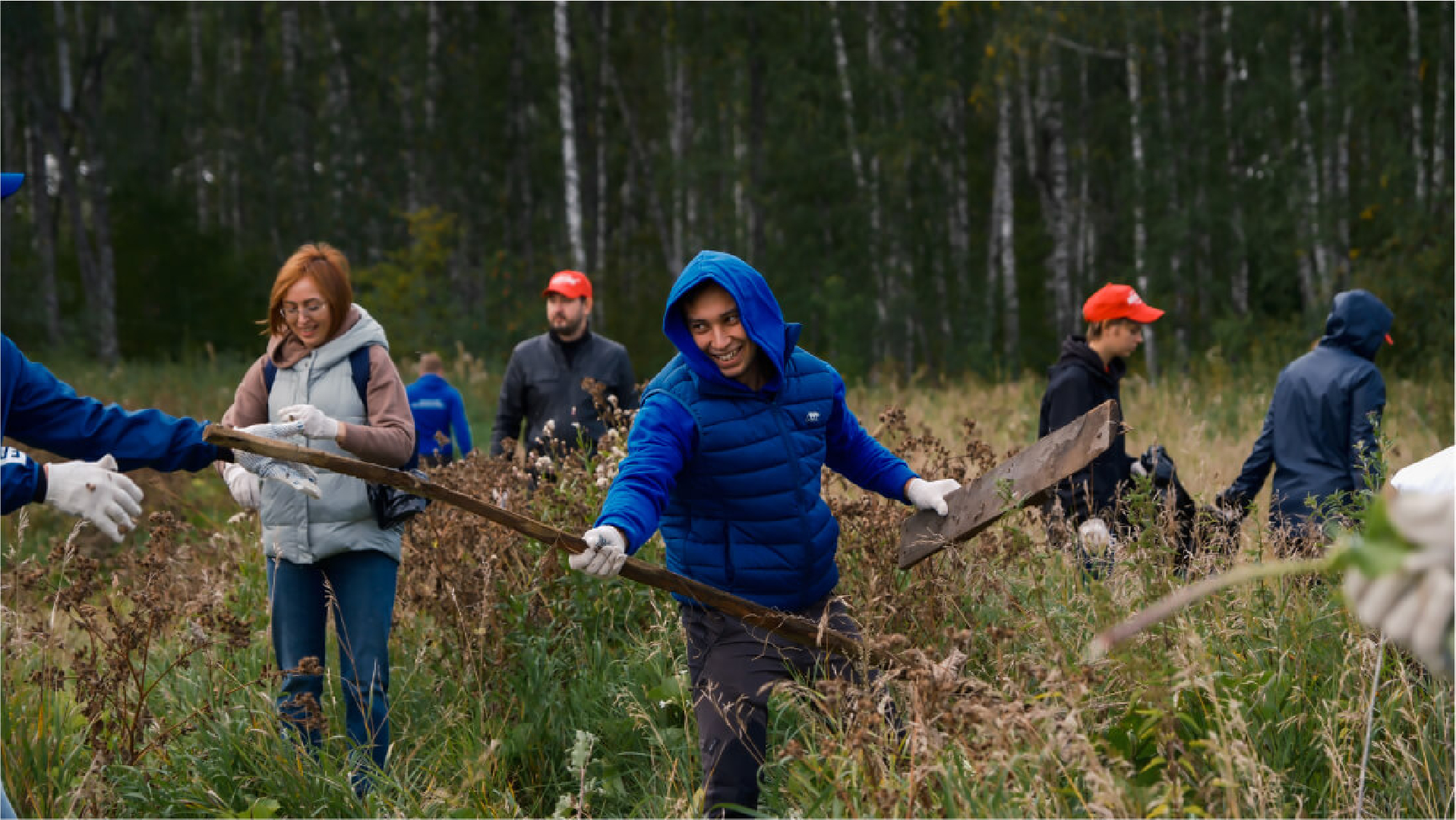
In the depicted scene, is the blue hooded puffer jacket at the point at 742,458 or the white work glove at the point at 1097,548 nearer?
the blue hooded puffer jacket at the point at 742,458

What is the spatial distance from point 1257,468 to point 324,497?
4140 mm

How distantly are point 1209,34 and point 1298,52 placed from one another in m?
3.86

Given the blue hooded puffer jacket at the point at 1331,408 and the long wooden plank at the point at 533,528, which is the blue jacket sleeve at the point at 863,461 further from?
the blue hooded puffer jacket at the point at 1331,408

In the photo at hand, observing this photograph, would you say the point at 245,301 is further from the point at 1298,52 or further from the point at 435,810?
the point at 435,810

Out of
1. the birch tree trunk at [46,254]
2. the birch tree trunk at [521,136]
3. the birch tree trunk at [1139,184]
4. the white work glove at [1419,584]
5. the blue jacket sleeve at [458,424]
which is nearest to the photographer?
the white work glove at [1419,584]

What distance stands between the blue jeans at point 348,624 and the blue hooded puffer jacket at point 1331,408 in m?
3.61

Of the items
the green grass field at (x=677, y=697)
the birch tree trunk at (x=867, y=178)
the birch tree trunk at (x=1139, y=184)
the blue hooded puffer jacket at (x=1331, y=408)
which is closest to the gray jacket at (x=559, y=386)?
the green grass field at (x=677, y=697)

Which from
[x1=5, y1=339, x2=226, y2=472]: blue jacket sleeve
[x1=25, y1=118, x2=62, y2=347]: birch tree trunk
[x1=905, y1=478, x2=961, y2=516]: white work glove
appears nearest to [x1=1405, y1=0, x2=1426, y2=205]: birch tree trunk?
[x1=905, y1=478, x2=961, y2=516]: white work glove

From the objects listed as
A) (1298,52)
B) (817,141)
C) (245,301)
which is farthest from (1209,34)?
(245,301)

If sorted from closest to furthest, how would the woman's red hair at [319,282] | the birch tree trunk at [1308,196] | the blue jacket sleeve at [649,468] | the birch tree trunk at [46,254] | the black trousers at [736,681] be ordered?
the blue jacket sleeve at [649,468]
the black trousers at [736,681]
the woman's red hair at [319,282]
the birch tree trunk at [1308,196]
the birch tree trunk at [46,254]

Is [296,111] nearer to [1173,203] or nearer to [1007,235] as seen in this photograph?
[1007,235]

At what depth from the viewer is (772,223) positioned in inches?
1074

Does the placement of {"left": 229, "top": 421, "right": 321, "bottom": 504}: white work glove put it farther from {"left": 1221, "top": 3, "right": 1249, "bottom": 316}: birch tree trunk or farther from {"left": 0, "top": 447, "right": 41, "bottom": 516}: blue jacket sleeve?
{"left": 1221, "top": 3, "right": 1249, "bottom": 316}: birch tree trunk

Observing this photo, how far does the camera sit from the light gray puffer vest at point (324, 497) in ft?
12.7
